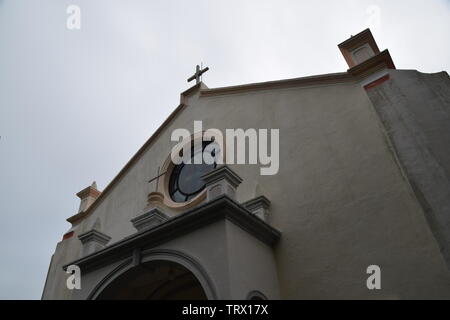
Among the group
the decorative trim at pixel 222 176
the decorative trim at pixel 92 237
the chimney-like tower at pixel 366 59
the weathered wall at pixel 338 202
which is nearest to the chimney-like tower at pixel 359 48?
the chimney-like tower at pixel 366 59

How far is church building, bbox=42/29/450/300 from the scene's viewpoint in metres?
5.69

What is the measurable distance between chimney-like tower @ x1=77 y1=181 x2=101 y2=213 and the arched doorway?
19.8 feet

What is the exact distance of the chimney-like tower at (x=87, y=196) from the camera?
12688 mm

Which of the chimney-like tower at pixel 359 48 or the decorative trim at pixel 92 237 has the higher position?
the chimney-like tower at pixel 359 48

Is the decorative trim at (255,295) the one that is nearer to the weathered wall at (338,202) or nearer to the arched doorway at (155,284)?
the weathered wall at (338,202)

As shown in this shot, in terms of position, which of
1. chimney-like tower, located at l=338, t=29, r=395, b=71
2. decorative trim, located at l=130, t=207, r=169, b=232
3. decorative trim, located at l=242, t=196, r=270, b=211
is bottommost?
decorative trim, located at l=130, t=207, r=169, b=232

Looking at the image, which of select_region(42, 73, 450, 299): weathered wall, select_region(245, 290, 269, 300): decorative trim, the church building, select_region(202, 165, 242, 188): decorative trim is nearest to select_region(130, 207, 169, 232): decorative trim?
the church building

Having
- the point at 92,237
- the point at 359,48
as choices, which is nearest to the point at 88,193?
the point at 92,237

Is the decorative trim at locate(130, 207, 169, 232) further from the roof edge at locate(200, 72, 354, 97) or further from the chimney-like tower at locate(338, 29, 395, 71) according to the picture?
the chimney-like tower at locate(338, 29, 395, 71)

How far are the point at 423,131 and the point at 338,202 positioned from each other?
1837mm

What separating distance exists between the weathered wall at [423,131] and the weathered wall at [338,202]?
0.17m

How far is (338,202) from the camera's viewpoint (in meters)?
6.79

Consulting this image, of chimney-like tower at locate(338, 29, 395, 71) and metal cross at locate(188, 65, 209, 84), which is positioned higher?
metal cross at locate(188, 65, 209, 84)
